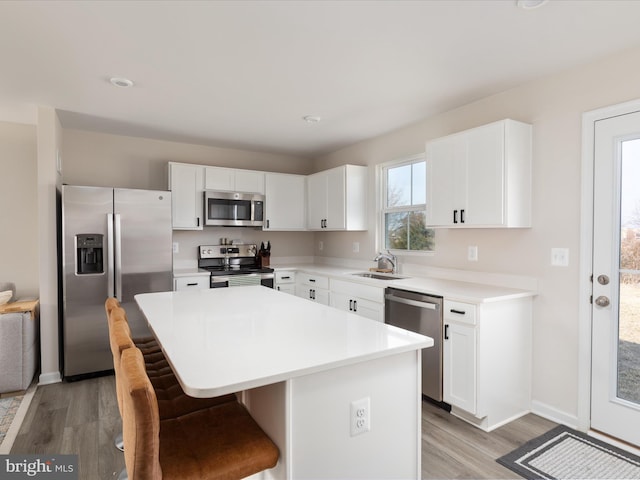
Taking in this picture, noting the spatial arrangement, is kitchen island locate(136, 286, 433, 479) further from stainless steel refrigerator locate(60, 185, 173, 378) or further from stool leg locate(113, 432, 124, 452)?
stainless steel refrigerator locate(60, 185, 173, 378)

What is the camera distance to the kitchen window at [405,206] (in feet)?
12.5

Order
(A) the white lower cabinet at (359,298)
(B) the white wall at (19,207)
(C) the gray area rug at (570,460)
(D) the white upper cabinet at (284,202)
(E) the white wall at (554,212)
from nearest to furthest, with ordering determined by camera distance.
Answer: (C) the gray area rug at (570,460)
(E) the white wall at (554,212)
(A) the white lower cabinet at (359,298)
(B) the white wall at (19,207)
(D) the white upper cabinet at (284,202)

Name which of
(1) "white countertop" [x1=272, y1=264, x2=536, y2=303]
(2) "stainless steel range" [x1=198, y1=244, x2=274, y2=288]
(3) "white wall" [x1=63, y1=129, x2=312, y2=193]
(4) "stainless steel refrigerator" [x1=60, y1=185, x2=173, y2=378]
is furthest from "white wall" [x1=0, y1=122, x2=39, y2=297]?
(1) "white countertop" [x1=272, y1=264, x2=536, y2=303]

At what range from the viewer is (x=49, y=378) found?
337 cm

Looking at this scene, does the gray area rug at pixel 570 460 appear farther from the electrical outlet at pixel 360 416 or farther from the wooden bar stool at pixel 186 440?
the wooden bar stool at pixel 186 440

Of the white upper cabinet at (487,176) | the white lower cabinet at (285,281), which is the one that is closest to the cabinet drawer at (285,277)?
the white lower cabinet at (285,281)

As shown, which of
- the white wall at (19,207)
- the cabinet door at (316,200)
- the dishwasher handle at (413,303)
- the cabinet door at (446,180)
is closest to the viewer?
the dishwasher handle at (413,303)

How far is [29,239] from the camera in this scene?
3.91 meters

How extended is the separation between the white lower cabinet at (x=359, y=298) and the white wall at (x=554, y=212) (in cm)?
94

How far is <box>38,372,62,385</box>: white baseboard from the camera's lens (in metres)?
3.34

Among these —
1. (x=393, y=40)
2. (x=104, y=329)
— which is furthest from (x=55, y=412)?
(x=393, y=40)

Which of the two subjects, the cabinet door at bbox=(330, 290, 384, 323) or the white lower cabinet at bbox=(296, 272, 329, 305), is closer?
the cabinet door at bbox=(330, 290, 384, 323)

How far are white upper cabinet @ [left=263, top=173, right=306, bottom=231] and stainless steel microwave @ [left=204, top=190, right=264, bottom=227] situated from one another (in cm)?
13

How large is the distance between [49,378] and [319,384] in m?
3.26
